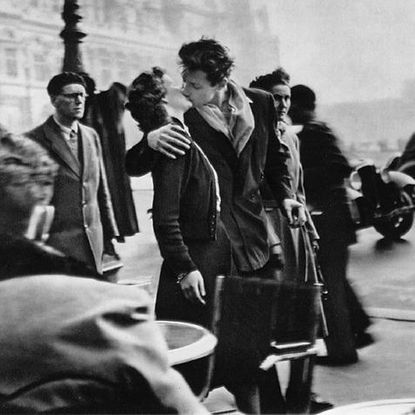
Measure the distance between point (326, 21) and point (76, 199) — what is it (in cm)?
117

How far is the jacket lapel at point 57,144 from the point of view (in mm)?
2801

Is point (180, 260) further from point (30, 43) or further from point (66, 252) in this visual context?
point (30, 43)

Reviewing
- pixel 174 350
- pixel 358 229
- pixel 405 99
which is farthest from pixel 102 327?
pixel 405 99

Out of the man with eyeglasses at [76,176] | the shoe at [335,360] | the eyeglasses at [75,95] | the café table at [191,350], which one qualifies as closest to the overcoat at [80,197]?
the man with eyeglasses at [76,176]

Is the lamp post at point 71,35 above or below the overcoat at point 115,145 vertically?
above

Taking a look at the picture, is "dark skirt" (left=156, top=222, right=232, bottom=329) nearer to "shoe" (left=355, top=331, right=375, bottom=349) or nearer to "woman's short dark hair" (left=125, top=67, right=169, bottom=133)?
"woman's short dark hair" (left=125, top=67, right=169, bottom=133)

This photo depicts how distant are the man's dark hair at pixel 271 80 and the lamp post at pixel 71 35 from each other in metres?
0.65

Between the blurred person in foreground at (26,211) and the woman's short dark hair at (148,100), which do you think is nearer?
the blurred person in foreground at (26,211)

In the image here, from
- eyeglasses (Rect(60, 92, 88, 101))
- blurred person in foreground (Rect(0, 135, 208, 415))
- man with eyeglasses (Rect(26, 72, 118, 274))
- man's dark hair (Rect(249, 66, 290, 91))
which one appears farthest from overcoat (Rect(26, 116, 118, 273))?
blurred person in foreground (Rect(0, 135, 208, 415))

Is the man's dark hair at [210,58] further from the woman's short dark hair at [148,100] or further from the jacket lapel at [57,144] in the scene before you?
the jacket lapel at [57,144]

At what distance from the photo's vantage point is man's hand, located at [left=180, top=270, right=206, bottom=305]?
2.83 m

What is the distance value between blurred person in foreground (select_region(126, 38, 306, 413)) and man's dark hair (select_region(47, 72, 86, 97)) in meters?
0.34

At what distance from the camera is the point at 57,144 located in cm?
281

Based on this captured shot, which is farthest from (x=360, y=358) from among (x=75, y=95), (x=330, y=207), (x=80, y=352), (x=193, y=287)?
(x=80, y=352)
